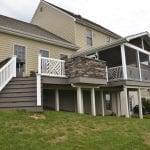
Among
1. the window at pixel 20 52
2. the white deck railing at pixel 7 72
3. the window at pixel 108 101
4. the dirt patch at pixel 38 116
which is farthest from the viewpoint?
the window at pixel 108 101

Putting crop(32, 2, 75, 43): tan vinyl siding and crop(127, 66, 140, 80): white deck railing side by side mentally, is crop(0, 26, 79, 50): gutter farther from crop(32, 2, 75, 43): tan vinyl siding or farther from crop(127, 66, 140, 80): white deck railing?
crop(127, 66, 140, 80): white deck railing

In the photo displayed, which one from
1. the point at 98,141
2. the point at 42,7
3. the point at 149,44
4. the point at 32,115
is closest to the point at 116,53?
the point at 149,44

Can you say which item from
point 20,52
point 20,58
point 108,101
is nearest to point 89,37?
point 108,101

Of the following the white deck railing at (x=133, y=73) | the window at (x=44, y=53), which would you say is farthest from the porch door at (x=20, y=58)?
the white deck railing at (x=133, y=73)

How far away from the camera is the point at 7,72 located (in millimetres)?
12047

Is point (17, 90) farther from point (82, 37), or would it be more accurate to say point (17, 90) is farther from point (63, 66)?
point (82, 37)

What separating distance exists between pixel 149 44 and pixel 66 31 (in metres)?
6.97

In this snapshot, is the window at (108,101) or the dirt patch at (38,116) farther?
the window at (108,101)

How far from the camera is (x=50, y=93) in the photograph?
17266 mm

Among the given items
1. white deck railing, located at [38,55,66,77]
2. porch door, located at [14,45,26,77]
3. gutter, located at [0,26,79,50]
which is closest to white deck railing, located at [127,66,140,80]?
white deck railing, located at [38,55,66,77]

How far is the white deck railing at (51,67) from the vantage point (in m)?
12.8

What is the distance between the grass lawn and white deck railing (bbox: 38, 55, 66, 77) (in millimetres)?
3355

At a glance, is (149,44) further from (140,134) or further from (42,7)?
(140,134)

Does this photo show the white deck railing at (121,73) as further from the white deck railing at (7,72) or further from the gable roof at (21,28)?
the white deck railing at (7,72)
